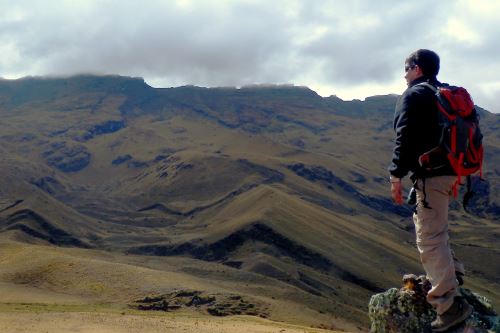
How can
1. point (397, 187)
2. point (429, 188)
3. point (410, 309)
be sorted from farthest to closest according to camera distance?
point (410, 309) → point (397, 187) → point (429, 188)

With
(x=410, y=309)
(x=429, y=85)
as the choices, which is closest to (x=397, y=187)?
(x=429, y=85)

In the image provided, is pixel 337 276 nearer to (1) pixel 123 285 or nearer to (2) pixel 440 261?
(1) pixel 123 285

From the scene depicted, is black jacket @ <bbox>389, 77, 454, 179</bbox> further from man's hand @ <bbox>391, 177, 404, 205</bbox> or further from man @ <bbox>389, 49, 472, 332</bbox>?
man's hand @ <bbox>391, 177, 404, 205</bbox>

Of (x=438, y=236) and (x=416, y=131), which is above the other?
(x=416, y=131)

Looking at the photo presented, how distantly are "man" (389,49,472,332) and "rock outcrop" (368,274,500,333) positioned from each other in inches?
34.7

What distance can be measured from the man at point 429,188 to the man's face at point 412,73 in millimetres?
135

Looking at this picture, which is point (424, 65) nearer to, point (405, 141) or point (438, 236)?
point (405, 141)

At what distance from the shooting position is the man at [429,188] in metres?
9.17

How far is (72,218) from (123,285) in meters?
95.3

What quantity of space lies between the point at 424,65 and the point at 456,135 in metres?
1.53

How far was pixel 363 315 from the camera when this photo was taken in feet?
286

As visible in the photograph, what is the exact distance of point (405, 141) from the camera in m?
9.17

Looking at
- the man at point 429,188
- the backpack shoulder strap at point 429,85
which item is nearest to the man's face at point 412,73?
the man at point 429,188

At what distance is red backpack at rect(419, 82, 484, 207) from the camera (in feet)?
29.5
